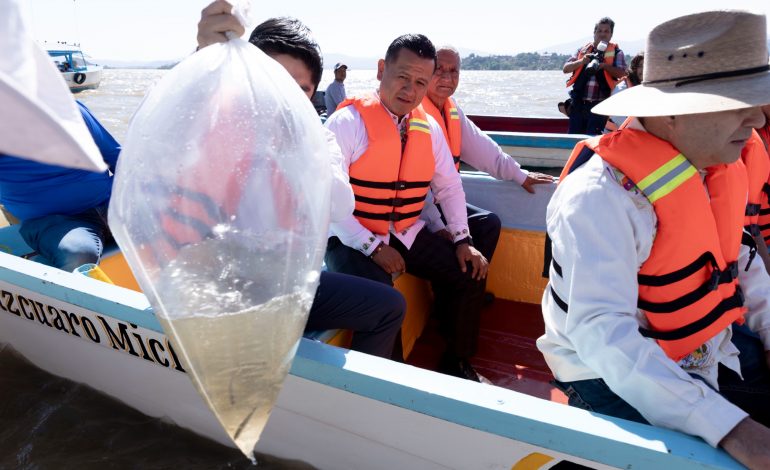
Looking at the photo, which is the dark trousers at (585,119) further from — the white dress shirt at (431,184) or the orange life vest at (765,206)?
the white dress shirt at (431,184)

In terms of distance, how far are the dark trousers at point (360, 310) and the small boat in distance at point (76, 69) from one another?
22009mm

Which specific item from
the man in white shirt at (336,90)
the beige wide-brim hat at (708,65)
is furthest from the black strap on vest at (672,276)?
the man in white shirt at (336,90)

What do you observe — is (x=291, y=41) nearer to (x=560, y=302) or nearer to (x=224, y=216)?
(x=224, y=216)

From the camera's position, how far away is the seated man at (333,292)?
1.61 m

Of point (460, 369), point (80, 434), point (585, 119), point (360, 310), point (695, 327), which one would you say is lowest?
point (80, 434)

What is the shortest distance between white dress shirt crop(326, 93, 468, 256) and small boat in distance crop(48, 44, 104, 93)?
70.3 ft

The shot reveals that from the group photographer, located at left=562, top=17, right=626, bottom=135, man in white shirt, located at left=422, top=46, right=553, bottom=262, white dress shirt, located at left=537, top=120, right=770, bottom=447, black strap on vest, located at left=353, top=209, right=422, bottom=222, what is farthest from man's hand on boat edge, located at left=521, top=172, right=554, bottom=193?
photographer, located at left=562, top=17, right=626, bottom=135

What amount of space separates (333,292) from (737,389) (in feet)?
3.88

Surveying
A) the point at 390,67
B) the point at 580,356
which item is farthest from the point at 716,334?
the point at 390,67

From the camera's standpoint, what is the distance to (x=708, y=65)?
1.21 meters

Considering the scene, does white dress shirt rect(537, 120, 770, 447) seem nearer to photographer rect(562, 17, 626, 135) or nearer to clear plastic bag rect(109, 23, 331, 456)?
clear plastic bag rect(109, 23, 331, 456)

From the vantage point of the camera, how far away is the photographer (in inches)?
237

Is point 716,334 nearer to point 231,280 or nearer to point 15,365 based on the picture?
point 231,280

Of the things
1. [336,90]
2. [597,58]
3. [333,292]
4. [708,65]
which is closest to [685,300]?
[708,65]
